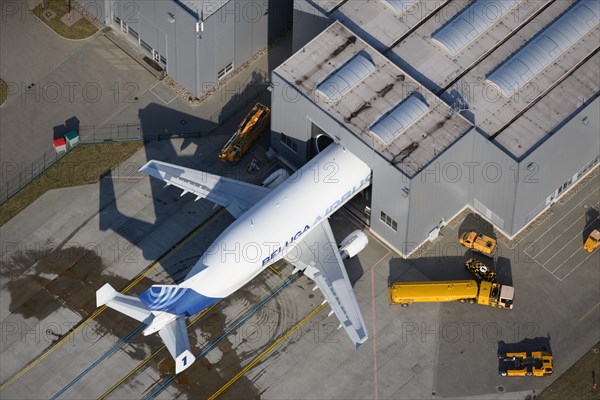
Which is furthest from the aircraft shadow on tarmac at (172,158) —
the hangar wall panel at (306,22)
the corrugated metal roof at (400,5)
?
the corrugated metal roof at (400,5)

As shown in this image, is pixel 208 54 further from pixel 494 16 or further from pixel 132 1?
pixel 494 16

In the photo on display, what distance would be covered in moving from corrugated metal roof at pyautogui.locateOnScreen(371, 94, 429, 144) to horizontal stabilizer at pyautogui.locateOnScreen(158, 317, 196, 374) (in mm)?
28826

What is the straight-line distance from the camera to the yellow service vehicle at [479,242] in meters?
157

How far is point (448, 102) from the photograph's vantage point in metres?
154

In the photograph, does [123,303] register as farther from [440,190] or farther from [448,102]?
[448,102]

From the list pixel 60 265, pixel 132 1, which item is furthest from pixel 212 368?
pixel 132 1

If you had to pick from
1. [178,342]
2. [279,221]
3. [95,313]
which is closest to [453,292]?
[279,221]

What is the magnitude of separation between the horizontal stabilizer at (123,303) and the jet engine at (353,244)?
950 inches

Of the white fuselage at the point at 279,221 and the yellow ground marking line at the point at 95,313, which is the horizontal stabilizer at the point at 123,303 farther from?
the yellow ground marking line at the point at 95,313

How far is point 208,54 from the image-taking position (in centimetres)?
16688

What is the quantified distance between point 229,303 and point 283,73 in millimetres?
25860

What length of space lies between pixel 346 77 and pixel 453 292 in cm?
2601

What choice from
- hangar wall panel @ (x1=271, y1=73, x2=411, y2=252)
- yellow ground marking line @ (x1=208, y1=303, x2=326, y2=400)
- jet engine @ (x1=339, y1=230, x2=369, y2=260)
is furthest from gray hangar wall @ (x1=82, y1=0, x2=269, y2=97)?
yellow ground marking line @ (x1=208, y1=303, x2=326, y2=400)

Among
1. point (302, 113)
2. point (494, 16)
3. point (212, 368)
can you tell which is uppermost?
point (494, 16)
